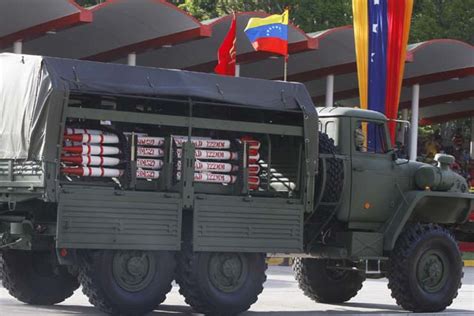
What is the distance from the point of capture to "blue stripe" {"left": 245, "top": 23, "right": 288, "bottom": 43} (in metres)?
20.1

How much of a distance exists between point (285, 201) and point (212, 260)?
1243 mm

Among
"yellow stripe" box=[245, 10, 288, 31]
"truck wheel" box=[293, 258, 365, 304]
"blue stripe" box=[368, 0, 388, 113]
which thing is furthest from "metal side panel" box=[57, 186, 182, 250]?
"blue stripe" box=[368, 0, 388, 113]

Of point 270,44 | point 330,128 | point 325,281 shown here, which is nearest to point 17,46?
point 270,44

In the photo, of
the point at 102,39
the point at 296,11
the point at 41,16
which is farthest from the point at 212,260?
the point at 296,11

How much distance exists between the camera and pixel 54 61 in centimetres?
1296

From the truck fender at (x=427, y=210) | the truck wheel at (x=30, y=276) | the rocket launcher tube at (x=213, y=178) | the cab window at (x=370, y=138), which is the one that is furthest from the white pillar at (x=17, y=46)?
the rocket launcher tube at (x=213, y=178)

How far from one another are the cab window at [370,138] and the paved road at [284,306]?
218 centimetres

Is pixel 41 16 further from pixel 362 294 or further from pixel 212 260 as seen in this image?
pixel 212 260

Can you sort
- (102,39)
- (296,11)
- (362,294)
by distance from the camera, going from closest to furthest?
(362,294)
(102,39)
(296,11)

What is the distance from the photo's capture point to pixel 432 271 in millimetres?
15688

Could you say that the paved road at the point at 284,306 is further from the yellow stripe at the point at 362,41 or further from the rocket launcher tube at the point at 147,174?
the yellow stripe at the point at 362,41

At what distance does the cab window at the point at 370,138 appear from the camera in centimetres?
1562

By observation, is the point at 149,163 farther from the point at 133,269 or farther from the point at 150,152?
the point at 133,269

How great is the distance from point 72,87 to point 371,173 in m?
4.56
